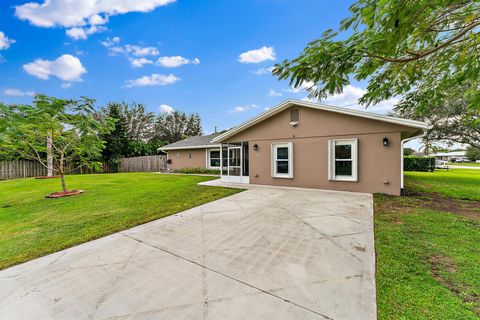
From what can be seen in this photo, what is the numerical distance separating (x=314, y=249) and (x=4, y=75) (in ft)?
58.8

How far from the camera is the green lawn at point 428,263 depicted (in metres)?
1.97

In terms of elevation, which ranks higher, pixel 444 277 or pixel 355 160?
pixel 355 160

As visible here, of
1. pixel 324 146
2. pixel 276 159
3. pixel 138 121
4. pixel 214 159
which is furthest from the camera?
pixel 138 121

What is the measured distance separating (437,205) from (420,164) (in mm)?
17328

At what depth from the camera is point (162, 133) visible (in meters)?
37.7

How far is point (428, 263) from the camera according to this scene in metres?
2.79

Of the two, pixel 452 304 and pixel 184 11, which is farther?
pixel 184 11

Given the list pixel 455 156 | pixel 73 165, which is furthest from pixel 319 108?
pixel 455 156

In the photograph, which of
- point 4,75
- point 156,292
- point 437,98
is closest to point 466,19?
point 437,98

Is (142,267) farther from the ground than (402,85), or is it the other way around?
(402,85)

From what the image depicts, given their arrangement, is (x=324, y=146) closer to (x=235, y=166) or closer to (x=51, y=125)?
(x=235, y=166)

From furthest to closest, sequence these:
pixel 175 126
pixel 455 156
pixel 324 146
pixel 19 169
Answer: pixel 455 156, pixel 175 126, pixel 19 169, pixel 324 146

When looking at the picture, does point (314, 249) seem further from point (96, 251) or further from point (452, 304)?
point (96, 251)

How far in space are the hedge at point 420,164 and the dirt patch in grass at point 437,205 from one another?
15.6 metres
